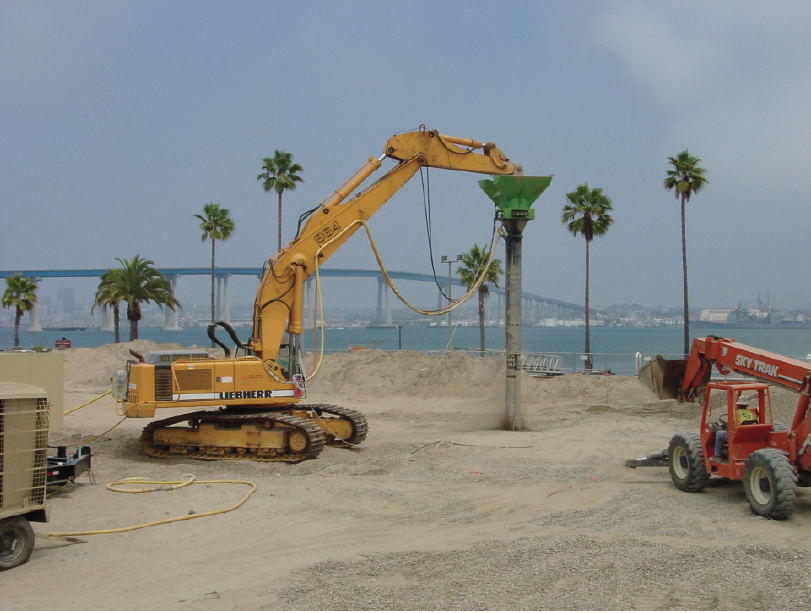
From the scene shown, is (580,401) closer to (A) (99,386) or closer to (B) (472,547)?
(B) (472,547)

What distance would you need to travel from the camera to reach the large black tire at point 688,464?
472 inches

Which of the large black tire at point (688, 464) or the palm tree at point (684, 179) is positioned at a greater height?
the palm tree at point (684, 179)

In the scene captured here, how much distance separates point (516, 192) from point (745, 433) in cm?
994

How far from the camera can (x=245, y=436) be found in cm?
1558

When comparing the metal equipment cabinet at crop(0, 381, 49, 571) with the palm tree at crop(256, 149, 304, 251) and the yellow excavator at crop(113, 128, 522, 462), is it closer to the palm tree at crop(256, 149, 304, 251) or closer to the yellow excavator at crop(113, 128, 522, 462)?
the yellow excavator at crop(113, 128, 522, 462)

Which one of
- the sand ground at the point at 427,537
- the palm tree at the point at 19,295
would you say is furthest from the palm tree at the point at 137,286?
the sand ground at the point at 427,537

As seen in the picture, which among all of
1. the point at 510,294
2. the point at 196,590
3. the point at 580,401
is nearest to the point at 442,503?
the point at 196,590

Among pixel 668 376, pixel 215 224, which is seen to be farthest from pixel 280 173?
pixel 668 376

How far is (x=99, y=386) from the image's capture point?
37.3 m

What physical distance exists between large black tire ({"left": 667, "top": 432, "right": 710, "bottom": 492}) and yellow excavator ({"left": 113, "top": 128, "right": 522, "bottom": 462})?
6597 millimetres

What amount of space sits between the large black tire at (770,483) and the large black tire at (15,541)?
923cm

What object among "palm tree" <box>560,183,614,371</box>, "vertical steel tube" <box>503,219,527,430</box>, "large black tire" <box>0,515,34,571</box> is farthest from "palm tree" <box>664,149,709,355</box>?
"large black tire" <box>0,515,34,571</box>

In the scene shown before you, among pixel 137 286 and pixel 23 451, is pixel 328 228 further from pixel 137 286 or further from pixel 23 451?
pixel 137 286

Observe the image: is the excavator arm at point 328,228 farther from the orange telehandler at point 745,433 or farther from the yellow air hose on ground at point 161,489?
the orange telehandler at point 745,433
